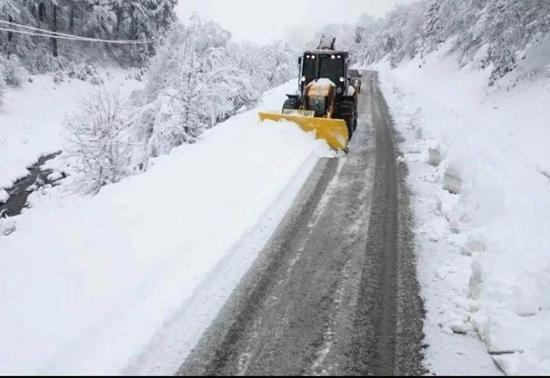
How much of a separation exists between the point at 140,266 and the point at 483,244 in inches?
173

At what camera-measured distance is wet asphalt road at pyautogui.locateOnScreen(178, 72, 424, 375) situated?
14.0 ft

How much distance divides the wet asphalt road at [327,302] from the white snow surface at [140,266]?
0.98ft

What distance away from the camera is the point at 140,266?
19.0ft

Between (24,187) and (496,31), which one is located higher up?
(496,31)

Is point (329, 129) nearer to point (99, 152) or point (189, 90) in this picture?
point (189, 90)

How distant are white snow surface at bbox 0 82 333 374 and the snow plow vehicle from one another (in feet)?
9.72

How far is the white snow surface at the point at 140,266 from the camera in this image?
171 inches

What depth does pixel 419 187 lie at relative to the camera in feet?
29.3

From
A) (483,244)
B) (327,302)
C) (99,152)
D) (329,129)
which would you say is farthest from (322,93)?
(327,302)

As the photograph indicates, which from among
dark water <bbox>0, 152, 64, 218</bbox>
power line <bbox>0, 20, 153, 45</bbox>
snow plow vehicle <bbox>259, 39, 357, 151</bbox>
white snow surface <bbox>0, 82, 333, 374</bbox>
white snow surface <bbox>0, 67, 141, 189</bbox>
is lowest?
dark water <bbox>0, 152, 64, 218</bbox>

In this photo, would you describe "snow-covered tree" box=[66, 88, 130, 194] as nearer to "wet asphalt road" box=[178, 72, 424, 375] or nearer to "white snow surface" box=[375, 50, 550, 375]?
"wet asphalt road" box=[178, 72, 424, 375]

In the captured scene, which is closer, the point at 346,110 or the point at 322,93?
the point at 322,93

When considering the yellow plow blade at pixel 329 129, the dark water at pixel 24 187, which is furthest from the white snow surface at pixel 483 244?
the dark water at pixel 24 187

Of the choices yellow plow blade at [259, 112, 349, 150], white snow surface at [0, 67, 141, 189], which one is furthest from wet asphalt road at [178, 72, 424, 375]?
white snow surface at [0, 67, 141, 189]
